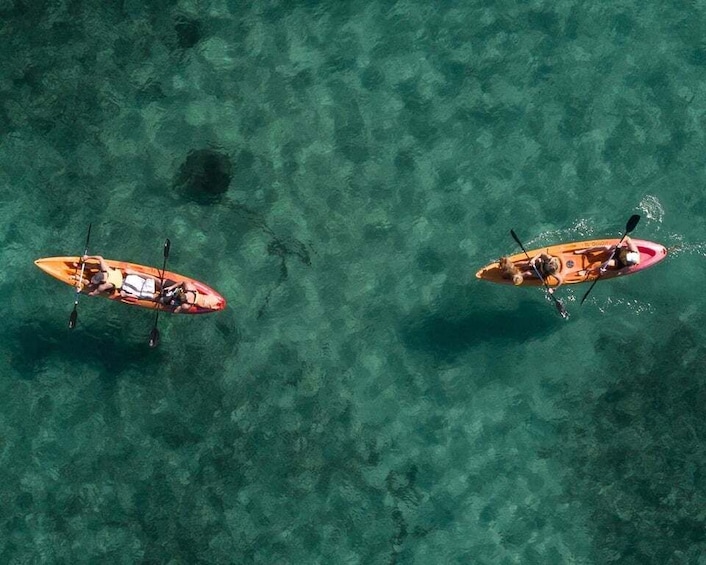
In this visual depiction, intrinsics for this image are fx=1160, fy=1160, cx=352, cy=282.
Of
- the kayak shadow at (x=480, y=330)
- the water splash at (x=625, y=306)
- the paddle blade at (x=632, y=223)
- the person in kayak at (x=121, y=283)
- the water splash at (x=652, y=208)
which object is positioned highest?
the water splash at (x=652, y=208)

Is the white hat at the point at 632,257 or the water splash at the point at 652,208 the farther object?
the water splash at the point at 652,208

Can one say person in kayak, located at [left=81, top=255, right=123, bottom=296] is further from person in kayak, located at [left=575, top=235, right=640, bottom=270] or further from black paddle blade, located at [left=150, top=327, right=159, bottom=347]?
person in kayak, located at [left=575, top=235, right=640, bottom=270]

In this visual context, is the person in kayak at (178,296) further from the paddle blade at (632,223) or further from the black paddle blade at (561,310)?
the paddle blade at (632,223)

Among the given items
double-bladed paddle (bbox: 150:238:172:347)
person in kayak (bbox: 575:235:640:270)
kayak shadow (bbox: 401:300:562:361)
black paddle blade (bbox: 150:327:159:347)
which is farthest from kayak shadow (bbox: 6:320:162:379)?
person in kayak (bbox: 575:235:640:270)

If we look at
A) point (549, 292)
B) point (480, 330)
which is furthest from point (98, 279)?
point (549, 292)

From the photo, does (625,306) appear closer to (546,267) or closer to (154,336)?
(546,267)

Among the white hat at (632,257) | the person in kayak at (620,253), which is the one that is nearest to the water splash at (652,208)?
the person in kayak at (620,253)

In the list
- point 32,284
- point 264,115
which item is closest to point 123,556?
point 32,284
